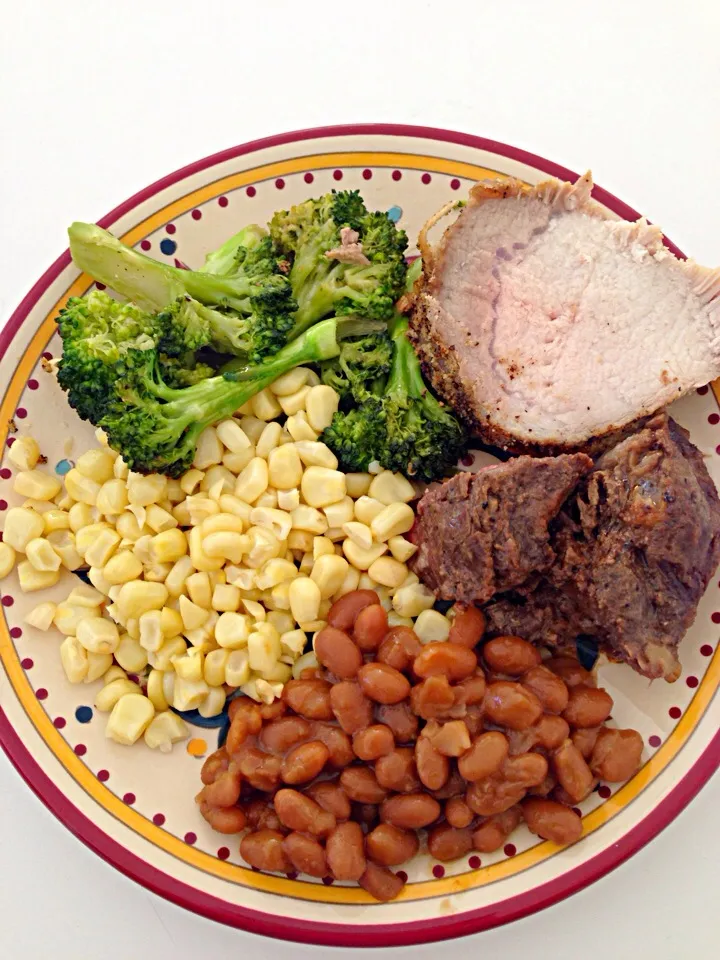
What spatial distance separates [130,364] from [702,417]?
2407 mm

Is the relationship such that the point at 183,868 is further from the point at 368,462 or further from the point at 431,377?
the point at 431,377

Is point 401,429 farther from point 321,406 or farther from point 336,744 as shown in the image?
point 336,744

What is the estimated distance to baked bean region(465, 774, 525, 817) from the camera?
2.78 metres

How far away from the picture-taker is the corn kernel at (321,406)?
327 centimetres

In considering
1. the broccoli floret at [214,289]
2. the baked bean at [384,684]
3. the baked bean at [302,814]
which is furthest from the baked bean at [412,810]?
the broccoli floret at [214,289]

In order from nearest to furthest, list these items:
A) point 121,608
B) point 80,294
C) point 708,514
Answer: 1. point 708,514
2. point 121,608
3. point 80,294

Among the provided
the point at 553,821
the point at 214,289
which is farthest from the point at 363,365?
the point at 553,821

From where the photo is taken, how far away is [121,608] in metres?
3.17

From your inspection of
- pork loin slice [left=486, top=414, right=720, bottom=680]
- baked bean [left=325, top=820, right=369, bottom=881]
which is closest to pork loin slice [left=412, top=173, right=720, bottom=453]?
pork loin slice [left=486, top=414, right=720, bottom=680]

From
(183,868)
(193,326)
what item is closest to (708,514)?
(193,326)

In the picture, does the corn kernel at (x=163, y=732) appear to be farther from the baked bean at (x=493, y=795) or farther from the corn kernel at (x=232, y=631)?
the baked bean at (x=493, y=795)

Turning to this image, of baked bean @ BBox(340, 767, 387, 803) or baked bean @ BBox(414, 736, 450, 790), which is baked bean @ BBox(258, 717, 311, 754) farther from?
baked bean @ BBox(414, 736, 450, 790)

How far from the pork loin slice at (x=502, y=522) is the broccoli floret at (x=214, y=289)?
1038mm

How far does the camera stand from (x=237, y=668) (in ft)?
10.3
